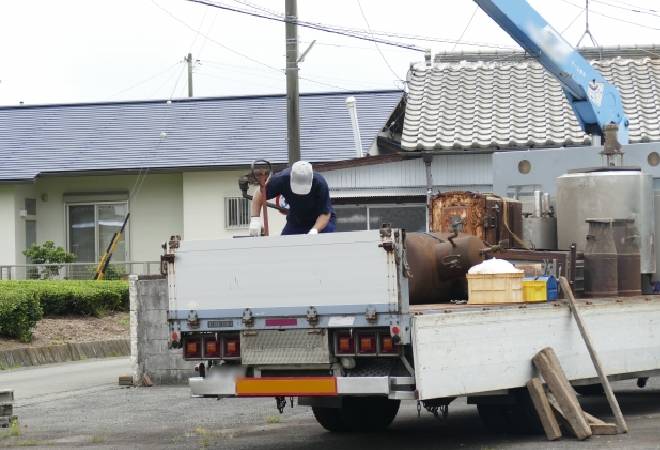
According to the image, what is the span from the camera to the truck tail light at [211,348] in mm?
11148

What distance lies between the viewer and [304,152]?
103 feet

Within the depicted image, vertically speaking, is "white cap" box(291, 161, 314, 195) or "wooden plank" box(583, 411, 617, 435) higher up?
"white cap" box(291, 161, 314, 195)

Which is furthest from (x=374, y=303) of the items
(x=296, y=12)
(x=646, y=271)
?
(x=296, y=12)

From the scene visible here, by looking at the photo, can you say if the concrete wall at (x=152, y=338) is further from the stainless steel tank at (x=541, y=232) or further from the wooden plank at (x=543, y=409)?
the wooden plank at (x=543, y=409)

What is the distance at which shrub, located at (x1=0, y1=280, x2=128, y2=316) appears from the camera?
22.8 m

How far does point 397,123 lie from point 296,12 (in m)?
10.7

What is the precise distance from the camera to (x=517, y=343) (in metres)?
11.0

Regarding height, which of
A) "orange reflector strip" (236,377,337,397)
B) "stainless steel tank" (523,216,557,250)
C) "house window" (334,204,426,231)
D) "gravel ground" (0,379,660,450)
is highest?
"house window" (334,204,426,231)

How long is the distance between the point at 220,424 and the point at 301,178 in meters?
3.42

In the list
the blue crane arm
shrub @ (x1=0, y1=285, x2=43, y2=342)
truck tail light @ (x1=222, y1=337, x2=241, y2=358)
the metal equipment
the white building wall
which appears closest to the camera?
truck tail light @ (x1=222, y1=337, x2=241, y2=358)

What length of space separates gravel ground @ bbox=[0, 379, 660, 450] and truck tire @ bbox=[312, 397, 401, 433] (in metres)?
0.12

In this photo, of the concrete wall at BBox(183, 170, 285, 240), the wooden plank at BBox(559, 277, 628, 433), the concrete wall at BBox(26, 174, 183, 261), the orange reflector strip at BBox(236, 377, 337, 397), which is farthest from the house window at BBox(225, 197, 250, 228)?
the orange reflector strip at BBox(236, 377, 337, 397)

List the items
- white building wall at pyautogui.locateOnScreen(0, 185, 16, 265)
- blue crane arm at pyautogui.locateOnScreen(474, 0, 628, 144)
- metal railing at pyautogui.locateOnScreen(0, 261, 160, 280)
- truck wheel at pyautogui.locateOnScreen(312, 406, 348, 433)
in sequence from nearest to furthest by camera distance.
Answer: truck wheel at pyautogui.locateOnScreen(312, 406, 348, 433), blue crane arm at pyautogui.locateOnScreen(474, 0, 628, 144), metal railing at pyautogui.locateOnScreen(0, 261, 160, 280), white building wall at pyautogui.locateOnScreen(0, 185, 16, 265)

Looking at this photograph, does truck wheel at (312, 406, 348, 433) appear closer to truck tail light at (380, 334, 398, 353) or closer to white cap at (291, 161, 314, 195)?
white cap at (291, 161, 314, 195)
